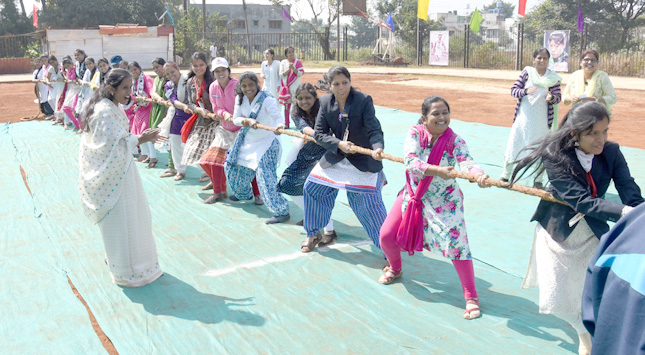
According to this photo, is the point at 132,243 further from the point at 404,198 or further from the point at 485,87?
the point at 485,87

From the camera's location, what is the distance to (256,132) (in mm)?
6191

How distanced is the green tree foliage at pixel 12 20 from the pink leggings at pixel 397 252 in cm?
4254

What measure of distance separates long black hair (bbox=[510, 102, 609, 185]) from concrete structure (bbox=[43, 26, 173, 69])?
30.7 metres

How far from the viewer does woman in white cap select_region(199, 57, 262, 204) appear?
6531 mm

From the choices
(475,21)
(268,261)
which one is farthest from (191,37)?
(268,261)

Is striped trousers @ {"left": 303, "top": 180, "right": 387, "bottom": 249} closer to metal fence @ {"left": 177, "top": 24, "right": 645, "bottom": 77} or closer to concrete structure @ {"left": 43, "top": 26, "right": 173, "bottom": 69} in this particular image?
metal fence @ {"left": 177, "top": 24, "right": 645, "bottom": 77}

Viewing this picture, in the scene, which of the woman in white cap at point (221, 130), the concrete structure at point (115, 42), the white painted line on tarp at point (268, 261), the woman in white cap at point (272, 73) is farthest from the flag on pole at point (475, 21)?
the white painted line on tarp at point (268, 261)

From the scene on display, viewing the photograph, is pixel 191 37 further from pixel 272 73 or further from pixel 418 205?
pixel 418 205

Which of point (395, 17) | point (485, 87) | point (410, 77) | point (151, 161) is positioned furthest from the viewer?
point (395, 17)

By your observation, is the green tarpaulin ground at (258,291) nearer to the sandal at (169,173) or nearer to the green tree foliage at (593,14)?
the sandal at (169,173)

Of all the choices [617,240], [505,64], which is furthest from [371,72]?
[617,240]

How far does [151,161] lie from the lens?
884 cm

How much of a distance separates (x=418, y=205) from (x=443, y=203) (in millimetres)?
163

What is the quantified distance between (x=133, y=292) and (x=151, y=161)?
189 inches
